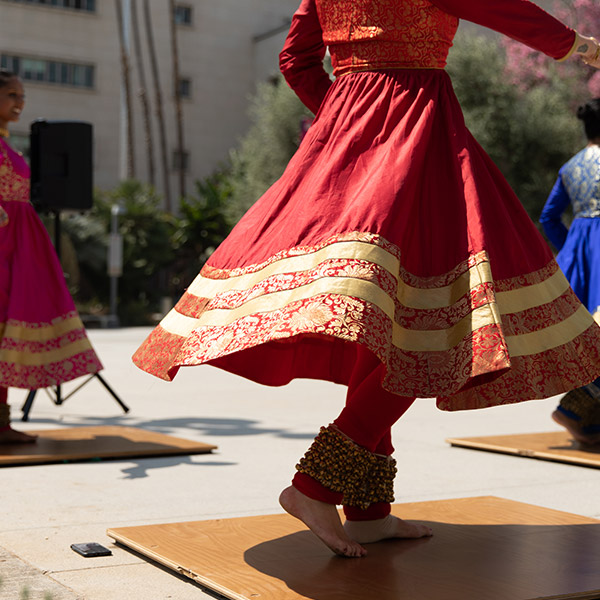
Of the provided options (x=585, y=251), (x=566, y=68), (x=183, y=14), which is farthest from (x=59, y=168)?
(x=183, y=14)

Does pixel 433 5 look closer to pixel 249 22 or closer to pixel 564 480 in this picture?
pixel 564 480

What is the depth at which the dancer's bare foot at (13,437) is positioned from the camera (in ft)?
16.3

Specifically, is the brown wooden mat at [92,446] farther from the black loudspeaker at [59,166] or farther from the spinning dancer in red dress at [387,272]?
the spinning dancer in red dress at [387,272]

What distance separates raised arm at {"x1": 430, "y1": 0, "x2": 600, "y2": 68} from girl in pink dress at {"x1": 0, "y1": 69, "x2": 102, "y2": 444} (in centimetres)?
287

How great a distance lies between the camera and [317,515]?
270 centimetres

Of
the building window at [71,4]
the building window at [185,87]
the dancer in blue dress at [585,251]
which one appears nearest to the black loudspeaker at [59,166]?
the dancer in blue dress at [585,251]

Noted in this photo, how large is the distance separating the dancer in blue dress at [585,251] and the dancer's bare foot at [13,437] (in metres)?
2.54

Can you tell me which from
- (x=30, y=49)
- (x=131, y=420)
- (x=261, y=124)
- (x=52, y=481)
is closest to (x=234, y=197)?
(x=261, y=124)

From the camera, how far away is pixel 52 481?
13.6 ft

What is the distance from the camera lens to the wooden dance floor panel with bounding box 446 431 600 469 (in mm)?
4719

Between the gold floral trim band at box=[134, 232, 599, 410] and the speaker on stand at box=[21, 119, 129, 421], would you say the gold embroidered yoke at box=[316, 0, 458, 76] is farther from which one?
the speaker on stand at box=[21, 119, 129, 421]

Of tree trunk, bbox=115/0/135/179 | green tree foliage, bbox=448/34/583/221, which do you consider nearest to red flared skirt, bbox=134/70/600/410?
green tree foliage, bbox=448/34/583/221

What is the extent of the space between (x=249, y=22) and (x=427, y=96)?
31.8 m

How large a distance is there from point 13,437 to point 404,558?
8.92 feet
